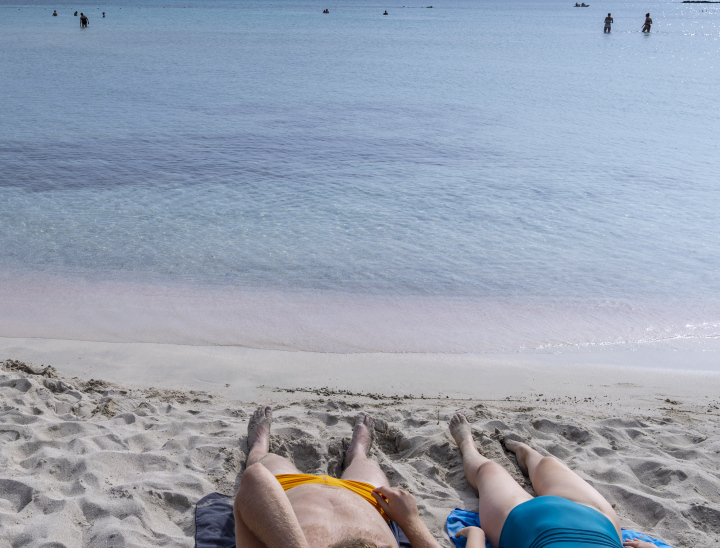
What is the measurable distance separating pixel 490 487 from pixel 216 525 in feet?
5.31

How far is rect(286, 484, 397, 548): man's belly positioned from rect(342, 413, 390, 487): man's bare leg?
428mm

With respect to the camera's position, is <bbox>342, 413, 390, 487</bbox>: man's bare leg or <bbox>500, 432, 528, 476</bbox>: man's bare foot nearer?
<bbox>342, 413, 390, 487</bbox>: man's bare leg

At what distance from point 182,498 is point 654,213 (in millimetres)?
9830

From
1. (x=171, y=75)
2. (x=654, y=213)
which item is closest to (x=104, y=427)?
(x=654, y=213)

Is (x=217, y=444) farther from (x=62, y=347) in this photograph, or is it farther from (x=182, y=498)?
(x=62, y=347)

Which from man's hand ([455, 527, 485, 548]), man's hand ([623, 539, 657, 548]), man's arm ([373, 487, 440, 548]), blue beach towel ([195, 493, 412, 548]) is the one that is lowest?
man's hand ([455, 527, 485, 548])

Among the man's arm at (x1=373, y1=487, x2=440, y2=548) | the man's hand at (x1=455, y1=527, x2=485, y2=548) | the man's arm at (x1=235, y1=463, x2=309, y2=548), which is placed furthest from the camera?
the man's hand at (x1=455, y1=527, x2=485, y2=548)

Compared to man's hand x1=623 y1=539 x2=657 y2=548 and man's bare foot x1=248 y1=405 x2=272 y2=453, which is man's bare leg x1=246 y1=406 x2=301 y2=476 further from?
man's hand x1=623 y1=539 x2=657 y2=548

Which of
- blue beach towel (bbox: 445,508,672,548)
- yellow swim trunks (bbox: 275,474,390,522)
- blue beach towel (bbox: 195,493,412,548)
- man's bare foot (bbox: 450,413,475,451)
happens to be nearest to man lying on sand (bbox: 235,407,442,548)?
yellow swim trunks (bbox: 275,474,390,522)

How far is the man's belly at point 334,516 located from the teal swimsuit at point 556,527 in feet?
2.08

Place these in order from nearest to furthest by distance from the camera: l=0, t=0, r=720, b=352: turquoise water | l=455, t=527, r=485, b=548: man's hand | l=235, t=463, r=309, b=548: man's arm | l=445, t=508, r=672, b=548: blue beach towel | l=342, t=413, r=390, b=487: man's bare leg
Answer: l=235, t=463, r=309, b=548: man's arm → l=455, t=527, r=485, b=548: man's hand → l=445, t=508, r=672, b=548: blue beach towel → l=342, t=413, r=390, b=487: man's bare leg → l=0, t=0, r=720, b=352: turquoise water

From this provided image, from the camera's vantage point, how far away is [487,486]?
12.1ft

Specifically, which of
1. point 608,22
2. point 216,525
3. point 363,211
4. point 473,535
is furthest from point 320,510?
point 608,22

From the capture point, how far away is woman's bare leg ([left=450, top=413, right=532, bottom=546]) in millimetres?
3408
